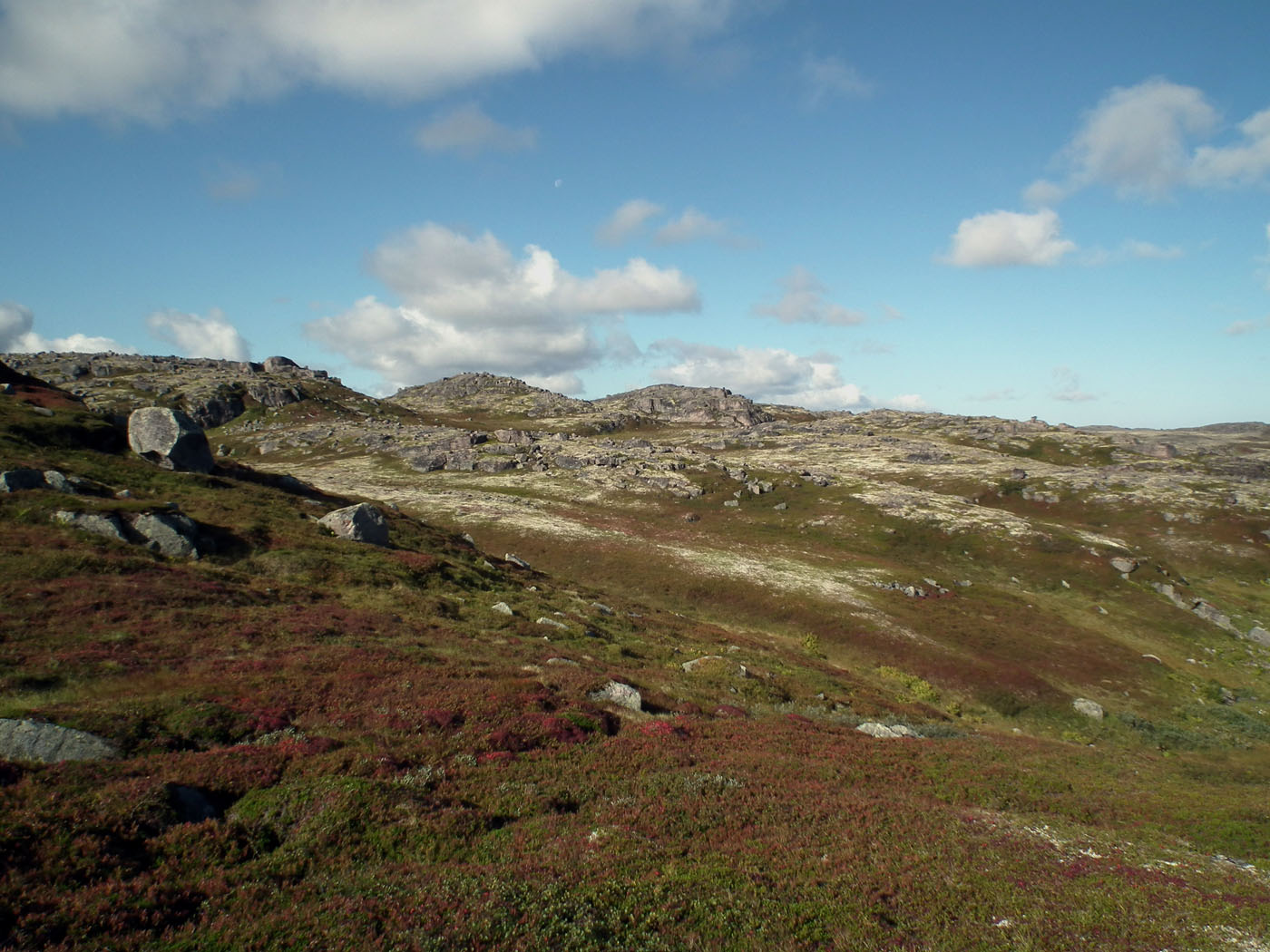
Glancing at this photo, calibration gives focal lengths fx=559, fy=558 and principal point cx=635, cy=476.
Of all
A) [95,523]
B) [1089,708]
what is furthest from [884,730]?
[95,523]

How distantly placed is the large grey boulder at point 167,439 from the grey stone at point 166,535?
20.1 meters

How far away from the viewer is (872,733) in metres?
30.5

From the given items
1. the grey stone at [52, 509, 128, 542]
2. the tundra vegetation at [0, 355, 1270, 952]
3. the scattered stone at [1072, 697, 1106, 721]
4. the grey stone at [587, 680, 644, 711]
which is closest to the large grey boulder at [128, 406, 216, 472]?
the tundra vegetation at [0, 355, 1270, 952]

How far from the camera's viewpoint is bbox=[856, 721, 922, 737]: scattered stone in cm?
3050

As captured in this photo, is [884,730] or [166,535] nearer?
[884,730]

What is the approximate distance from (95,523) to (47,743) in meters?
27.3

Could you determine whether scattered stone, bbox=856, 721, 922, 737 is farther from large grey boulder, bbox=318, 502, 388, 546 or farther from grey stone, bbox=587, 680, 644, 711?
large grey boulder, bbox=318, 502, 388, 546

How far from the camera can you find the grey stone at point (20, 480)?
118 ft

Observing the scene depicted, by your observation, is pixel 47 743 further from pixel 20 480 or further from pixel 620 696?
pixel 20 480

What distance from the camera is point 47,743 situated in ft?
50.0

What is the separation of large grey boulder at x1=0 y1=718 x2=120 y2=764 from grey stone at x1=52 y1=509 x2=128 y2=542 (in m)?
25.1

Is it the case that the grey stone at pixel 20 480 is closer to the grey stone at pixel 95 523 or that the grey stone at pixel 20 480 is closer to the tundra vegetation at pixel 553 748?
the tundra vegetation at pixel 553 748

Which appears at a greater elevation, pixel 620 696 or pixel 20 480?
pixel 20 480

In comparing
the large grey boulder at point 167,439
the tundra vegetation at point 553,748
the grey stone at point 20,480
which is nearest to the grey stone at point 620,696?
the tundra vegetation at point 553,748
